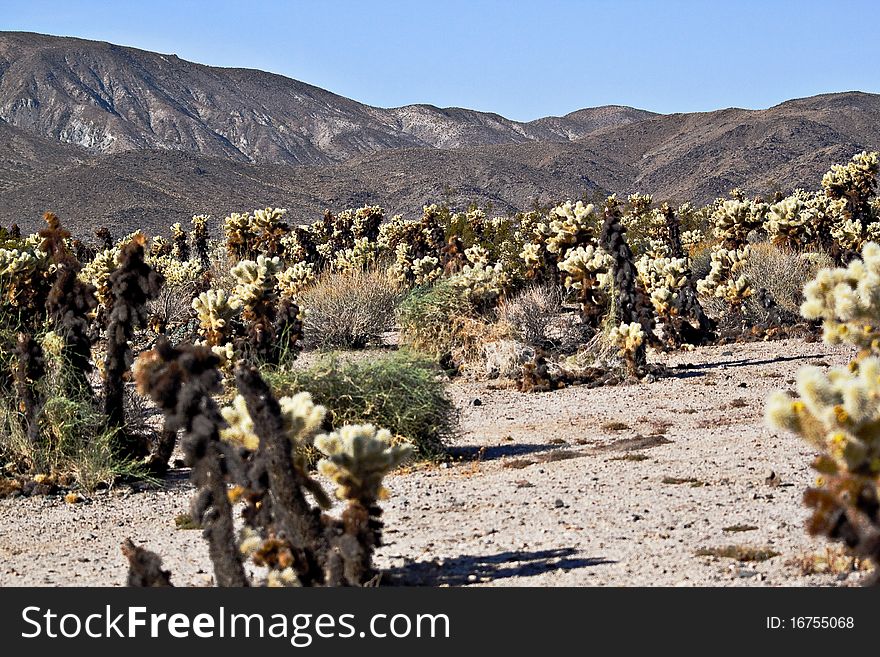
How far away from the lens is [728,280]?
17422 mm

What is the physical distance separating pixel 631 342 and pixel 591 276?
6.74 ft

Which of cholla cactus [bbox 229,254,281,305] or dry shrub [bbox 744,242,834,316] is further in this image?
dry shrub [bbox 744,242,834,316]

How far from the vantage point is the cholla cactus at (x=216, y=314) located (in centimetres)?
1079

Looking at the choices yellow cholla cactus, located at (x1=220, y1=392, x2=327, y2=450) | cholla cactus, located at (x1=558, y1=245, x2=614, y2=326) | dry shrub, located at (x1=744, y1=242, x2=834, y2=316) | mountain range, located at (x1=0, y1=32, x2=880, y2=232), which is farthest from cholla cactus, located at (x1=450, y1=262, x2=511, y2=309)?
mountain range, located at (x1=0, y1=32, x2=880, y2=232)

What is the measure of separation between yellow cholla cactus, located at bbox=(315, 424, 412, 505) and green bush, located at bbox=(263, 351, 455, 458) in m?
4.09

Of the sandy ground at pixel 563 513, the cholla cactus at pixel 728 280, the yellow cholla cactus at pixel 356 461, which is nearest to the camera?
the yellow cholla cactus at pixel 356 461

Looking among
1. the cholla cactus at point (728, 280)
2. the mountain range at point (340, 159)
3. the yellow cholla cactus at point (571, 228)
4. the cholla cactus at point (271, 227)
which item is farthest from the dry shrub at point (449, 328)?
the mountain range at point (340, 159)

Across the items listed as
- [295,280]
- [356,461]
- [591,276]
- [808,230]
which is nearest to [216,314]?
[356,461]

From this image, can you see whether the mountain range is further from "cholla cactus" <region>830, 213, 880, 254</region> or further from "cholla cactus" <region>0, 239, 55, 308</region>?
"cholla cactus" <region>0, 239, 55, 308</region>

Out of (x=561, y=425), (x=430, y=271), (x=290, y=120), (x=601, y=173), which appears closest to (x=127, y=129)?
(x=290, y=120)

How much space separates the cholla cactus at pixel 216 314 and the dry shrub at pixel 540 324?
4.98m

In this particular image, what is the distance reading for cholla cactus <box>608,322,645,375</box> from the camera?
43.6 ft

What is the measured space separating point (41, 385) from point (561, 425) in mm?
4838

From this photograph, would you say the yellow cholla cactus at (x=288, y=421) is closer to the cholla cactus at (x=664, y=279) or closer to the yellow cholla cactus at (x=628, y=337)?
the yellow cholla cactus at (x=628, y=337)
